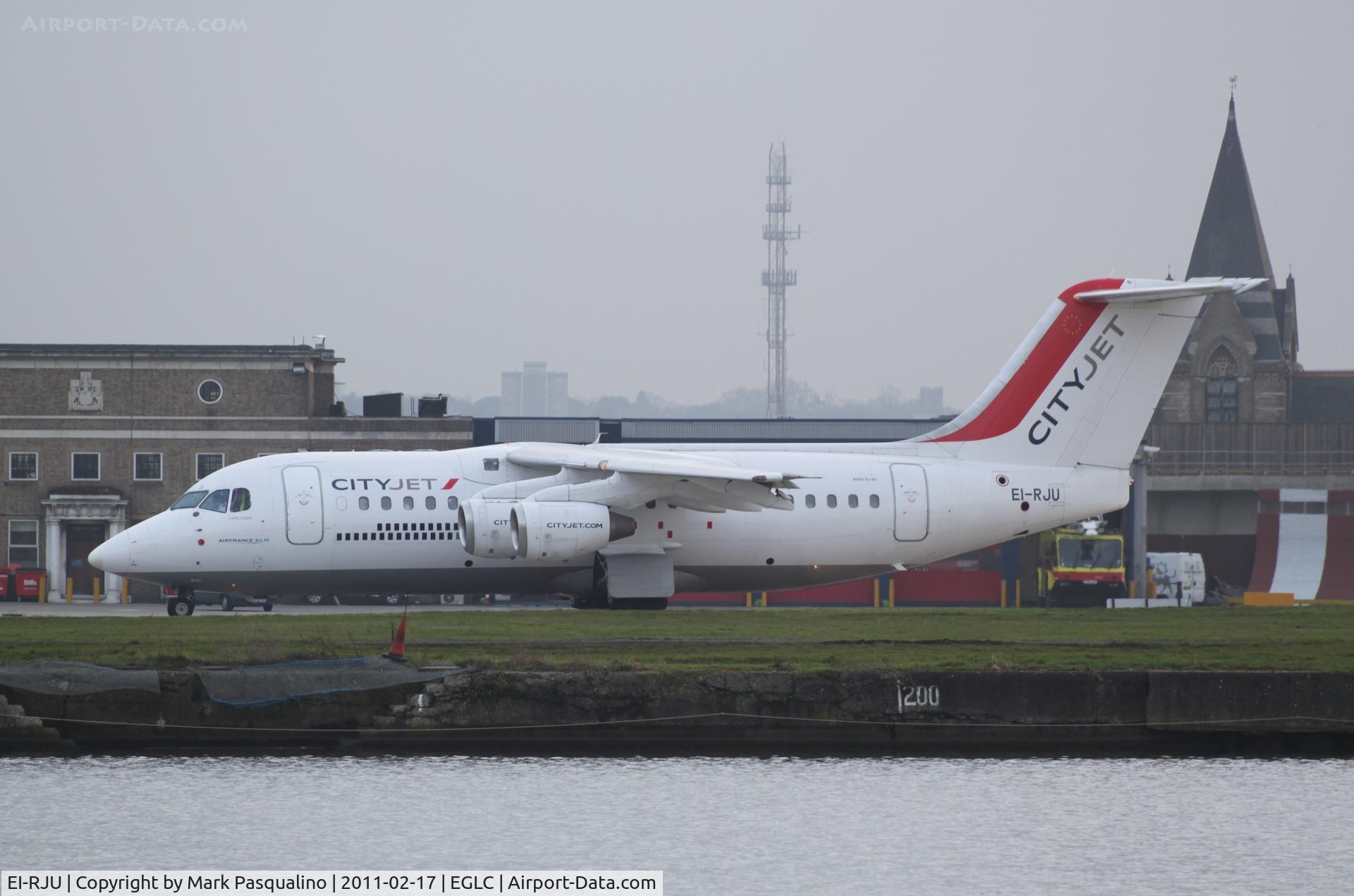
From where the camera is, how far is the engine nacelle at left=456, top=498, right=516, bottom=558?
27.4 meters

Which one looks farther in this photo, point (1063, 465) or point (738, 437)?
point (738, 437)

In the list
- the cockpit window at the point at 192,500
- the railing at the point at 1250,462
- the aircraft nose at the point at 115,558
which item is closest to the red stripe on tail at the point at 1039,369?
the cockpit window at the point at 192,500

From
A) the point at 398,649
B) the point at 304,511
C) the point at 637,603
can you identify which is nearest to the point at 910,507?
the point at 637,603

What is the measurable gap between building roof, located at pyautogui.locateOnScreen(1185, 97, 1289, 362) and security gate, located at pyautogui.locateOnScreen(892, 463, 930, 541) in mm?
85752

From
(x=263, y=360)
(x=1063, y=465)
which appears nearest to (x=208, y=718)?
(x=1063, y=465)

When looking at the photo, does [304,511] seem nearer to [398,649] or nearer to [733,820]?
[398,649]

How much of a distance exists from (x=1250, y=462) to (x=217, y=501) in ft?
210

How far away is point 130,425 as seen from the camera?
51.5m

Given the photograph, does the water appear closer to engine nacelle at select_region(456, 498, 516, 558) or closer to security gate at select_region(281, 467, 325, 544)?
engine nacelle at select_region(456, 498, 516, 558)

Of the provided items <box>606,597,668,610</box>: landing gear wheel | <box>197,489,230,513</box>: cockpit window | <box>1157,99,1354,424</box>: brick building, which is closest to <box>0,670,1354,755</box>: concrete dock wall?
<box>197,489,230,513</box>: cockpit window

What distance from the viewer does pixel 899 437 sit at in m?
60.1

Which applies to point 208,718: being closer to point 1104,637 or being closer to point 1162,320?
point 1104,637

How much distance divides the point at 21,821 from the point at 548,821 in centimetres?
522

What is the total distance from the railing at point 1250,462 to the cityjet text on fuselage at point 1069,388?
40446 mm
